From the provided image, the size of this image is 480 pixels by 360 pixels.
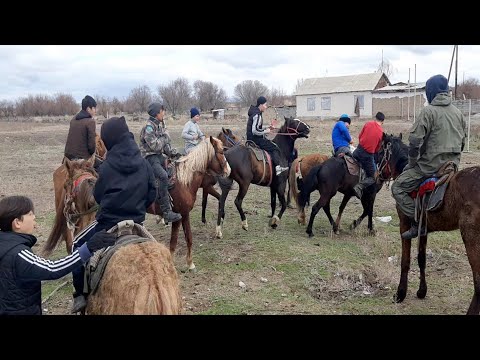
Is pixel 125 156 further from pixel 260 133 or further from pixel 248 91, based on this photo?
pixel 248 91

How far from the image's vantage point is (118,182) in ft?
12.0

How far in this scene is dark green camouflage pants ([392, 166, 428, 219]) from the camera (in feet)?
17.6

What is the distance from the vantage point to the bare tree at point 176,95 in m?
65.9

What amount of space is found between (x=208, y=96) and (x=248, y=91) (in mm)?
12059

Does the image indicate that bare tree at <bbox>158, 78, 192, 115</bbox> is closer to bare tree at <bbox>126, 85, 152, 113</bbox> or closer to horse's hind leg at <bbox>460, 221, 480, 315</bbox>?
bare tree at <bbox>126, 85, 152, 113</bbox>

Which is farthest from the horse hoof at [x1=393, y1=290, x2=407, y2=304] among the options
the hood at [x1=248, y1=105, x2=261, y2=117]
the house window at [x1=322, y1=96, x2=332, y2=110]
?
the house window at [x1=322, y1=96, x2=332, y2=110]

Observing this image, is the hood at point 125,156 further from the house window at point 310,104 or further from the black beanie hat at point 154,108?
the house window at point 310,104

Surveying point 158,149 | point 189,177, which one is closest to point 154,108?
point 158,149

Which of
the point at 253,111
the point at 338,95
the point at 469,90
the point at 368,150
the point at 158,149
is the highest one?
the point at 469,90

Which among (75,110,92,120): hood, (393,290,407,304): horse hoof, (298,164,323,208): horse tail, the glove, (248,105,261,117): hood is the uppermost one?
(248,105,261,117): hood

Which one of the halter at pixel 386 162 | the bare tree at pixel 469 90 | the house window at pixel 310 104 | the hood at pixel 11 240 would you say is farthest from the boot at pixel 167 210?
the bare tree at pixel 469 90

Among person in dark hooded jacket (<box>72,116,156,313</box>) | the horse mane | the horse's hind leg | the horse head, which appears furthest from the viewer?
the horse head

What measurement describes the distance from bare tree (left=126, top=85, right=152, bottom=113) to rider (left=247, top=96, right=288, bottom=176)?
57617mm

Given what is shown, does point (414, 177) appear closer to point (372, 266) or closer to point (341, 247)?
point (372, 266)
